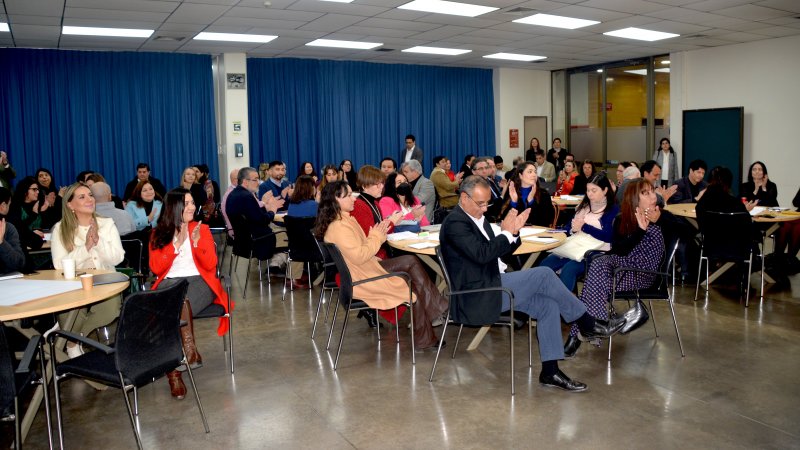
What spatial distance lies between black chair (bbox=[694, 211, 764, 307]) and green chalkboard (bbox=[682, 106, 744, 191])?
6.45m

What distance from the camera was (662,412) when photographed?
371 centimetres

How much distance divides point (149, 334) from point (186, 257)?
1.25 m

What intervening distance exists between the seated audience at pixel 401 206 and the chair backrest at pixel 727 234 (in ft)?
8.45

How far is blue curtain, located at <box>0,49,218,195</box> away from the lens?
10.5 m

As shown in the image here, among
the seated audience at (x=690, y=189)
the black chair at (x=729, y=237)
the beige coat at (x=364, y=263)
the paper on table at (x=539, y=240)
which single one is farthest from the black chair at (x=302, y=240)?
the seated audience at (x=690, y=189)

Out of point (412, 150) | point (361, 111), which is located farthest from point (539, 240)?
point (361, 111)

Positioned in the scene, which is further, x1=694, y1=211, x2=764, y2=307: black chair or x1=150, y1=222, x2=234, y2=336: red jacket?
x1=694, y1=211, x2=764, y2=307: black chair

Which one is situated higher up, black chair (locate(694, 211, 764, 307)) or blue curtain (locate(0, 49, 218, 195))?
blue curtain (locate(0, 49, 218, 195))

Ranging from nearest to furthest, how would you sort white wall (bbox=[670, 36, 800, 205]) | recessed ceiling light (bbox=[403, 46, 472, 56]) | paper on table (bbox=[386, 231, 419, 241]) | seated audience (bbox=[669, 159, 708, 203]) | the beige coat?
the beige coat → paper on table (bbox=[386, 231, 419, 241]) → seated audience (bbox=[669, 159, 708, 203]) → white wall (bbox=[670, 36, 800, 205]) → recessed ceiling light (bbox=[403, 46, 472, 56])

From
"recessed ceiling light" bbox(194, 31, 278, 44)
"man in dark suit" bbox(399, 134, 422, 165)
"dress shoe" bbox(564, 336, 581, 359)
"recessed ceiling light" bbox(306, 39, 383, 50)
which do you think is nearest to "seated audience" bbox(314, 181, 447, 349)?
"dress shoe" bbox(564, 336, 581, 359)

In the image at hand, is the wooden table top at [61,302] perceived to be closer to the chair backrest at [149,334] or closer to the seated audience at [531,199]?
the chair backrest at [149,334]

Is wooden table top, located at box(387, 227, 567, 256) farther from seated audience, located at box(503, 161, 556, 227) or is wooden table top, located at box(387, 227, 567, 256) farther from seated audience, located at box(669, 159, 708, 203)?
seated audience, located at box(669, 159, 708, 203)

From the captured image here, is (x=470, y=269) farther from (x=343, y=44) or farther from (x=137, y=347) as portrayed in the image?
(x=343, y=44)

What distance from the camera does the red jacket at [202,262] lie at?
4305 mm
